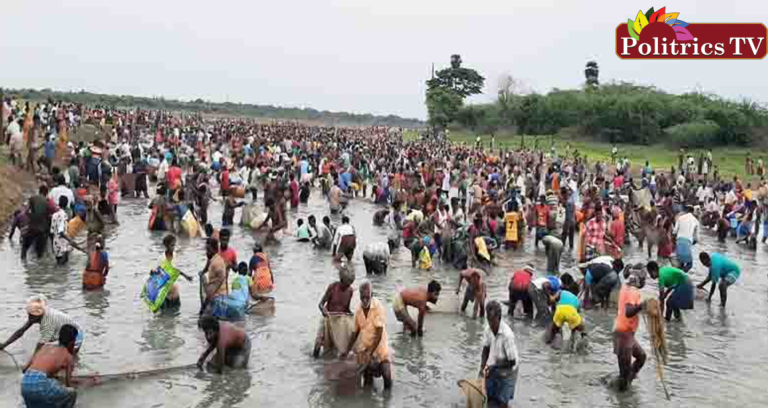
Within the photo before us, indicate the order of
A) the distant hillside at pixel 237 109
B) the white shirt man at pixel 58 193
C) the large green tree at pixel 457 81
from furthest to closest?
the distant hillside at pixel 237 109
the large green tree at pixel 457 81
the white shirt man at pixel 58 193

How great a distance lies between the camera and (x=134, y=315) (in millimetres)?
11016

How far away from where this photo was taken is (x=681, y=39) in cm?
2756

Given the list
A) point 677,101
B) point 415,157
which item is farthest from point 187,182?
point 677,101

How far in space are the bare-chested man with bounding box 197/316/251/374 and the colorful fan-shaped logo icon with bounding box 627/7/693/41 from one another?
22498 millimetres

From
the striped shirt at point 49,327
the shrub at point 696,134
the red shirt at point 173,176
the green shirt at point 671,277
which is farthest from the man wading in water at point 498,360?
the shrub at point 696,134

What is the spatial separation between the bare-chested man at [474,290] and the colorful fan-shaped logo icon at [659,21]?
18.8 m

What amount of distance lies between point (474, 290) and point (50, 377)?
6.26 metres

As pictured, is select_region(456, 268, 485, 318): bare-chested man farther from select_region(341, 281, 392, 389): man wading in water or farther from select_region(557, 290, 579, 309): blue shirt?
select_region(341, 281, 392, 389): man wading in water

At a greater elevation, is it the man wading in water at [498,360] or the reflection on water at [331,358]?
the man wading in water at [498,360]

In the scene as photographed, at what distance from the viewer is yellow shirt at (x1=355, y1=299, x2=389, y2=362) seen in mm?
8258

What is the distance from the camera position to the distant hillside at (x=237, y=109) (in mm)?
93625

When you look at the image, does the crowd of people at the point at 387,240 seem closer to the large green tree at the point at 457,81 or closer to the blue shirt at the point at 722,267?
the blue shirt at the point at 722,267

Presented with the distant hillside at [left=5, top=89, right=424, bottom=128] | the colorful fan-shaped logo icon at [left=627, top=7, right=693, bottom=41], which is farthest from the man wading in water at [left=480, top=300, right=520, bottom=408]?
the distant hillside at [left=5, top=89, right=424, bottom=128]

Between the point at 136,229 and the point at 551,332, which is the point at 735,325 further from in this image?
the point at 136,229
